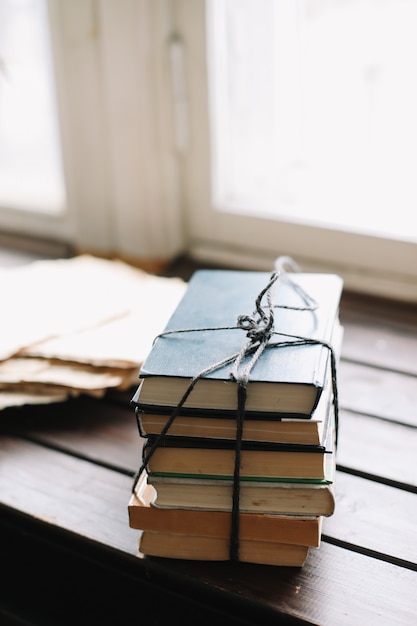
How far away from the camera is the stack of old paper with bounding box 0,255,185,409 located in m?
1.10

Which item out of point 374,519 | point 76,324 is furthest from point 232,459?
point 76,324

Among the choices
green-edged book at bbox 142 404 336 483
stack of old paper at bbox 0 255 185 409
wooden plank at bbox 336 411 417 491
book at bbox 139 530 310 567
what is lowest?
wooden plank at bbox 336 411 417 491

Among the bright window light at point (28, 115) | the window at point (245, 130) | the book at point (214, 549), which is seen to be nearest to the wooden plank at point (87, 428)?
the book at point (214, 549)

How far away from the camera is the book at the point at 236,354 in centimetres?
76

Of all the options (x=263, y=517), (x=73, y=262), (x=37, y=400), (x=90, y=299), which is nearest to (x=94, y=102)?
(x=73, y=262)

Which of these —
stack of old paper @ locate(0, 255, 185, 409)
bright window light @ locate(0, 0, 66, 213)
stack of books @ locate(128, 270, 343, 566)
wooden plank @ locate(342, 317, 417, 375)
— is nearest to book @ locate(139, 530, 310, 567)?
stack of books @ locate(128, 270, 343, 566)

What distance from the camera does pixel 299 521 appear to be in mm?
802

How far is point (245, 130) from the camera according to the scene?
1.41 m

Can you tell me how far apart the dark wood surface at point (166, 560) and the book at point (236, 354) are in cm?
19

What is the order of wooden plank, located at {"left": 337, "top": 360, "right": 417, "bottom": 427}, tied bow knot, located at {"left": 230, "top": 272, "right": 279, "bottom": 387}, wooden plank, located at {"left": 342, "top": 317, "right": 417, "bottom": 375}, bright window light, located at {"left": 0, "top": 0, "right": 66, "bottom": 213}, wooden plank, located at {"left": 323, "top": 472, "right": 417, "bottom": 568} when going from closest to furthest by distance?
tied bow knot, located at {"left": 230, "top": 272, "right": 279, "bottom": 387} → wooden plank, located at {"left": 323, "top": 472, "right": 417, "bottom": 568} → wooden plank, located at {"left": 337, "top": 360, "right": 417, "bottom": 427} → wooden plank, located at {"left": 342, "top": 317, "right": 417, "bottom": 375} → bright window light, located at {"left": 0, "top": 0, "right": 66, "bottom": 213}

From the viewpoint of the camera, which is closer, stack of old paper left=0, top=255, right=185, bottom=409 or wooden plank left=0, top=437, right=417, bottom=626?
wooden plank left=0, top=437, right=417, bottom=626

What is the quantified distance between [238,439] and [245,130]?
2.56 ft

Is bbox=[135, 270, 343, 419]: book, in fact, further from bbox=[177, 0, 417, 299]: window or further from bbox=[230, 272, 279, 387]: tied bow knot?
bbox=[177, 0, 417, 299]: window

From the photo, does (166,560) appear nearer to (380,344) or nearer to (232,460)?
(232,460)
